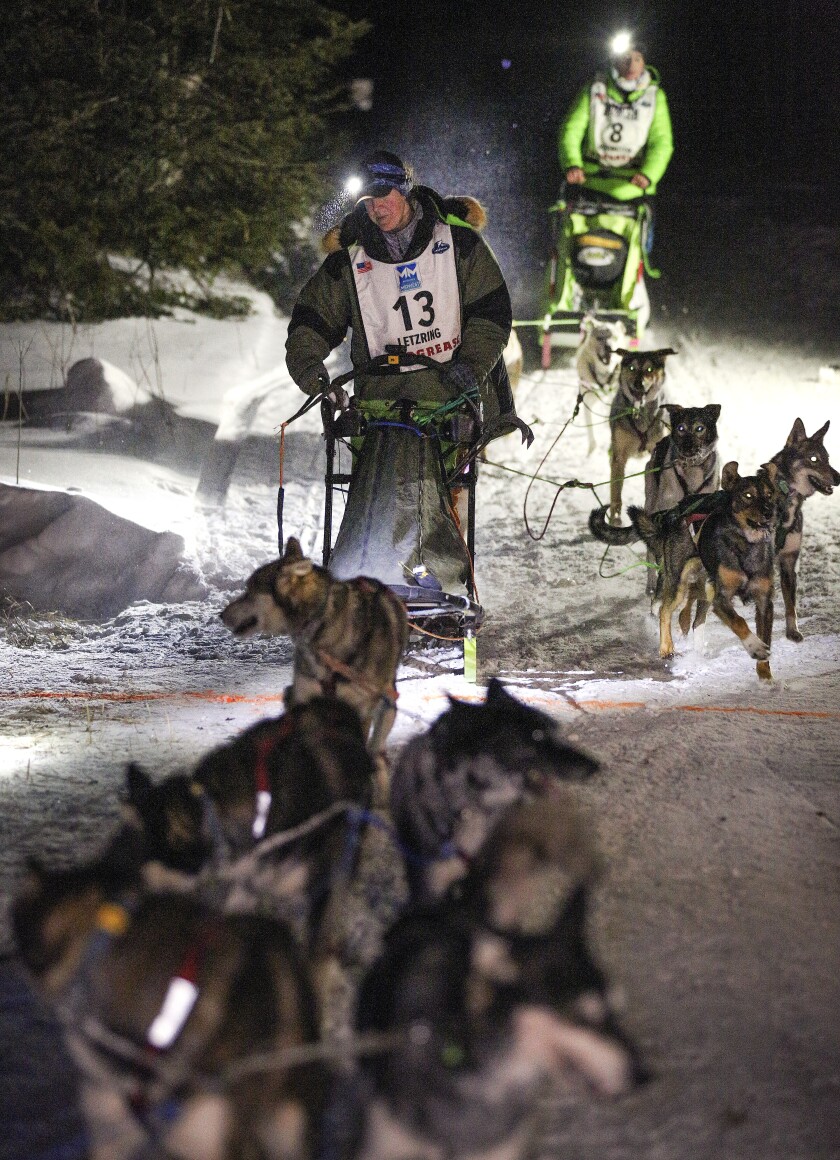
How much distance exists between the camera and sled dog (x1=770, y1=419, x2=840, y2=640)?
225 inches

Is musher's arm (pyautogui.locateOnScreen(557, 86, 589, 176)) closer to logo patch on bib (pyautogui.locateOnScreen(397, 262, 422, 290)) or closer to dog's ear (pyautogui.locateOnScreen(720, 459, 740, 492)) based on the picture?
dog's ear (pyautogui.locateOnScreen(720, 459, 740, 492))

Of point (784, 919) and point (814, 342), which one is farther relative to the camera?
point (814, 342)

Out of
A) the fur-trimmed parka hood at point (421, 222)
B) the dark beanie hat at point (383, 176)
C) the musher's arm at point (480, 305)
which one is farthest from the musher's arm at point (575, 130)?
the dark beanie hat at point (383, 176)

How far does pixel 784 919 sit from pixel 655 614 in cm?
351

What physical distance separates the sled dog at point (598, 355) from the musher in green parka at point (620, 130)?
159 centimetres

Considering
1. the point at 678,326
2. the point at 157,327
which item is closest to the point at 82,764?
the point at 157,327

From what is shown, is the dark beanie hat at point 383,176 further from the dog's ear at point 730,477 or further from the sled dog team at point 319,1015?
the sled dog team at point 319,1015

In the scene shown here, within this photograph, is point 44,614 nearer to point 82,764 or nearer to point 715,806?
point 82,764

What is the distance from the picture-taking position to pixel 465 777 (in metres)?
2.30

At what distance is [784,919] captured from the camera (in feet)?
8.96

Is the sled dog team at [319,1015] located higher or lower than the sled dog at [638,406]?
lower

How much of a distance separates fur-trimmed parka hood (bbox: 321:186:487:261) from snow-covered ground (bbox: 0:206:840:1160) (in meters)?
1.92

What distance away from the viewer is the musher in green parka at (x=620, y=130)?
967 centimetres

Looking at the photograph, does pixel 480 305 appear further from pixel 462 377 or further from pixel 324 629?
pixel 324 629
